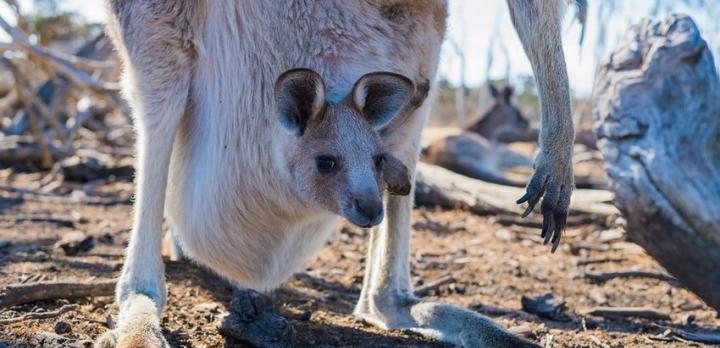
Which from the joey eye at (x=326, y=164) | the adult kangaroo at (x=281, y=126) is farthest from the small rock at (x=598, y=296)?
the joey eye at (x=326, y=164)

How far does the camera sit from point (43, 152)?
23.6 feet

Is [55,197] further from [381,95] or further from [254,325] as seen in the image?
[381,95]

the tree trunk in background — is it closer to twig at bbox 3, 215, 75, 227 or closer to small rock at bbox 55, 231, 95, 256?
small rock at bbox 55, 231, 95, 256

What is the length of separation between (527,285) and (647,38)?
5.55 ft

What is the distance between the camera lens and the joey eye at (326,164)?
269 cm

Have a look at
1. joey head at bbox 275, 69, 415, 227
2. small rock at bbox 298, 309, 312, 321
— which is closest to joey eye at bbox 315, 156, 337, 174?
joey head at bbox 275, 69, 415, 227

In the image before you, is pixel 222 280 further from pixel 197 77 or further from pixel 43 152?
pixel 43 152

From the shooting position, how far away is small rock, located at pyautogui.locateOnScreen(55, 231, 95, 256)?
413cm

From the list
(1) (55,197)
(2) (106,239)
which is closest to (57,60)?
(1) (55,197)

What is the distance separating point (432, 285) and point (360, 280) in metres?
0.44

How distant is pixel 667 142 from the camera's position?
9.05 ft

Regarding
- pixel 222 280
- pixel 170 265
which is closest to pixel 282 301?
pixel 222 280

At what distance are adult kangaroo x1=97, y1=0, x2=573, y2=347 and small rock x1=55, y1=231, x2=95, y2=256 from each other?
109 cm

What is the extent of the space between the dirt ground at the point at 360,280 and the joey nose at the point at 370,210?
581mm
